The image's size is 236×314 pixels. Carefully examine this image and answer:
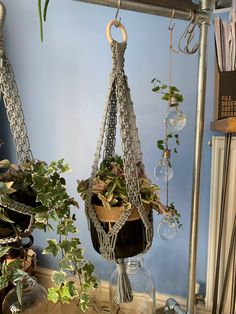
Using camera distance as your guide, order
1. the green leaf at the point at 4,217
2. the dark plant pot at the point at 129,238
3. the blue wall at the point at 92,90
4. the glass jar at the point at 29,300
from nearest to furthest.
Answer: the green leaf at the point at 4,217 < the dark plant pot at the point at 129,238 < the glass jar at the point at 29,300 < the blue wall at the point at 92,90

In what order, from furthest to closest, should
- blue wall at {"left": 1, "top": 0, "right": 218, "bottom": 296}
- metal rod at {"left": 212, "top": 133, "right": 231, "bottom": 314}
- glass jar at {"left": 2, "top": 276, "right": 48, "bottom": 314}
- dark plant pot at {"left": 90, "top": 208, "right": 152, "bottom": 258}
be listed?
blue wall at {"left": 1, "top": 0, "right": 218, "bottom": 296}
metal rod at {"left": 212, "top": 133, "right": 231, "bottom": 314}
glass jar at {"left": 2, "top": 276, "right": 48, "bottom": 314}
dark plant pot at {"left": 90, "top": 208, "right": 152, "bottom": 258}

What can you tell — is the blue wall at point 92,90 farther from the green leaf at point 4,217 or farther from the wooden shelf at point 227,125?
the green leaf at point 4,217

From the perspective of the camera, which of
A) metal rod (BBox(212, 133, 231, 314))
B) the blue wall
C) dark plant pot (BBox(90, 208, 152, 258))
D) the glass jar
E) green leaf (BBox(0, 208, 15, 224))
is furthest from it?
the blue wall

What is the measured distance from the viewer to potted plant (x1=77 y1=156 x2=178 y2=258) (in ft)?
2.59

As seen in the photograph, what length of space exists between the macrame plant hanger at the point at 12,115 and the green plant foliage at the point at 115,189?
0.18 metres

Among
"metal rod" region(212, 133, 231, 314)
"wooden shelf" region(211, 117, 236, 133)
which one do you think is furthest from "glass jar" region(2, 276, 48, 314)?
"wooden shelf" region(211, 117, 236, 133)

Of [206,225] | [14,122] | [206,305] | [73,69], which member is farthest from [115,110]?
[206,305]

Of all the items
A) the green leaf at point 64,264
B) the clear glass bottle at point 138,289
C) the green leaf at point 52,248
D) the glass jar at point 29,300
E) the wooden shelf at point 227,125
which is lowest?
the clear glass bottle at point 138,289

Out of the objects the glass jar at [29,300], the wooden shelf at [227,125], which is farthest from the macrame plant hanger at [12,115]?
the wooden shelf at [227,125]

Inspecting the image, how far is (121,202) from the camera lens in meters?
0.80

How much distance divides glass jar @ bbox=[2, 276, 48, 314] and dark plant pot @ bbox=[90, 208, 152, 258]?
28cm

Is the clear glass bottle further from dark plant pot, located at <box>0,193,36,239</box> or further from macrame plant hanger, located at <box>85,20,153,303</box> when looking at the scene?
dark plant pot, located at <box>0,193,36,239</box>

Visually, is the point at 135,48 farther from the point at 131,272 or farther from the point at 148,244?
the point at 131,272

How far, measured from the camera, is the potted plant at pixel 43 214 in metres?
0.72
